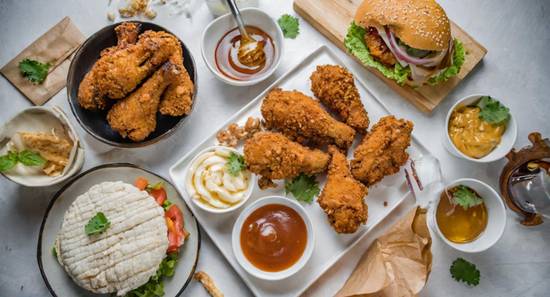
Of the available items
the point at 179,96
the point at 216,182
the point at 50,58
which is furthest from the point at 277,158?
the point at 50,58

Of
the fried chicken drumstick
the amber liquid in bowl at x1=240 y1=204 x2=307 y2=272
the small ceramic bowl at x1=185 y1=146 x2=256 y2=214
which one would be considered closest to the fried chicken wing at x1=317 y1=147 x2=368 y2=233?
the amber liquid in bowl at x1=240 y1=204 x2=307 y2=272

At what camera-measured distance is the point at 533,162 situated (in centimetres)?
327

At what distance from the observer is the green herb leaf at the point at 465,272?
10.8ft

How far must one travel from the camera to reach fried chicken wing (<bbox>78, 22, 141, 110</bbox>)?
3.05m

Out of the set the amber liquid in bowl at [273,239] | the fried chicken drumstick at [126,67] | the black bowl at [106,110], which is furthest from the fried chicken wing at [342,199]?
the fried chicken drumstick at [126,67]

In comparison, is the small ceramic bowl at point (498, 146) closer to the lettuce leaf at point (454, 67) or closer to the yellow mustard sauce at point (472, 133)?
the yellow mustard sauce at point (472, 133)

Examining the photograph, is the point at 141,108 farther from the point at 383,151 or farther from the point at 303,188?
the point at 383,151

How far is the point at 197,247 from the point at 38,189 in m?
1.24

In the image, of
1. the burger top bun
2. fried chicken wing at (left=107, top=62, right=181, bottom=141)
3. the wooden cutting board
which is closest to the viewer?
fried chicken wing at (left=107, top=62, right=181, bottom=141)

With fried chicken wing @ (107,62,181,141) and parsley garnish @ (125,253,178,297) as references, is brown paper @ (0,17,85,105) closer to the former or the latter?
fried chicken wing @ (107,62,181,141)

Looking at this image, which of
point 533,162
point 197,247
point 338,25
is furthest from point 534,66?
point 197,247

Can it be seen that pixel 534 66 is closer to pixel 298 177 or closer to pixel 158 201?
pixel 298 177

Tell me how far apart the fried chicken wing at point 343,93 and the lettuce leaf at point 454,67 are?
54 cm

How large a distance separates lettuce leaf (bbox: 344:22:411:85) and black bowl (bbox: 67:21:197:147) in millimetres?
1088
